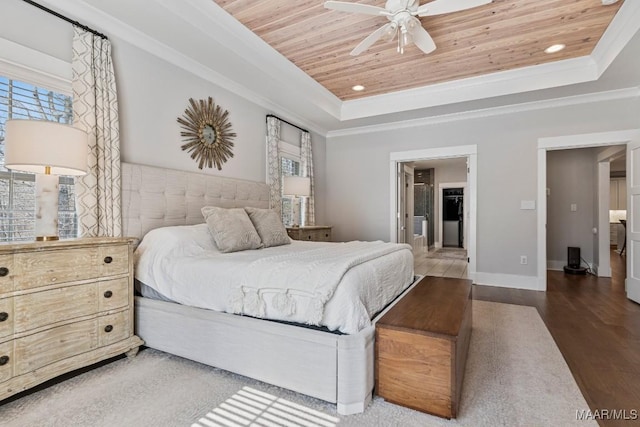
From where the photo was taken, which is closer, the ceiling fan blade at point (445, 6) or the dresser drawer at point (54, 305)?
the dresser drawer at point (54, 305)

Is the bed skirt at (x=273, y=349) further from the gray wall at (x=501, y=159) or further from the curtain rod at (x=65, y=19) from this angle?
the gray wall at (x=501, y=159)

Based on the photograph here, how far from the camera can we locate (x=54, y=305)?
184cm

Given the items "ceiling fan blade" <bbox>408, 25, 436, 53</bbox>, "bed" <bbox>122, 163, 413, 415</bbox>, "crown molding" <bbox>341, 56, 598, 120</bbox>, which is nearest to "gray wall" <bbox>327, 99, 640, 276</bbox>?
"crown molding" <bbox>341, 56, 598, 120</bbox>

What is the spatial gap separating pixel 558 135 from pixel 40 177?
5.63m

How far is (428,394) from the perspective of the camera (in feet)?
5.31

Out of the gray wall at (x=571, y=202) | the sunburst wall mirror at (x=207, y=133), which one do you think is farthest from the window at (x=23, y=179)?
the gray wall at (x=571, y=202)

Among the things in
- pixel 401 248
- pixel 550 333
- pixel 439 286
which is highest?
pixel 401 248

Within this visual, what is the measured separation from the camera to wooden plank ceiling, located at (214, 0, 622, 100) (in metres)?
2.71

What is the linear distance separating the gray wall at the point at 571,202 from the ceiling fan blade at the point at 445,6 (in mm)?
4869

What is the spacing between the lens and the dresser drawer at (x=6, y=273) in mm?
1618

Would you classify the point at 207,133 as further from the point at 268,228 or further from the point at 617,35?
the point at 617,35

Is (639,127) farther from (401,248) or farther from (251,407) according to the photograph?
(251,407)

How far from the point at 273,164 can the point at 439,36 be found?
247cm

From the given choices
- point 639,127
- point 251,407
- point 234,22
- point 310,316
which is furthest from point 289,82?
point 639,127
